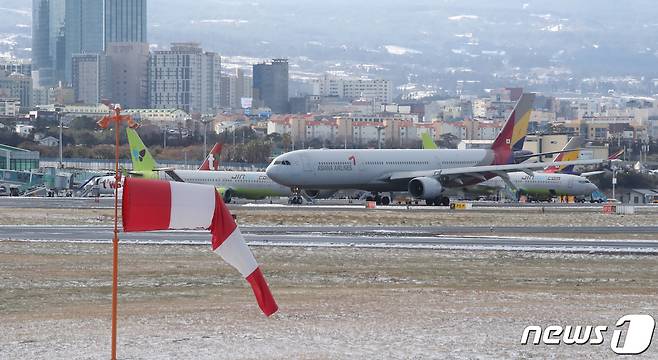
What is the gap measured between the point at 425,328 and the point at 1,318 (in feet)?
21.7

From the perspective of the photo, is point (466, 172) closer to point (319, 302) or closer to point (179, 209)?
point (319, 302)

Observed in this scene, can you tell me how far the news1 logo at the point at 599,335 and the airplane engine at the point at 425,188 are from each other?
160 feet

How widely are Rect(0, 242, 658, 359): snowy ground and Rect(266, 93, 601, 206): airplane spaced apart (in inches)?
1391

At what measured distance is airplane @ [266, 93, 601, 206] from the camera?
71438 millimetres

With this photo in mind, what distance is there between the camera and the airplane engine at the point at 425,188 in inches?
2810

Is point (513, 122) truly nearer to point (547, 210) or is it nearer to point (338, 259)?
point (547, 210)

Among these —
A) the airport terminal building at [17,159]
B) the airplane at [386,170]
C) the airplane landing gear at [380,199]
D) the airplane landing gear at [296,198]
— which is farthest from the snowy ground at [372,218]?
the airport terminal building at [17,159]

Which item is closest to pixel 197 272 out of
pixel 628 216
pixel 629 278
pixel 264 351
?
pixel 629 278

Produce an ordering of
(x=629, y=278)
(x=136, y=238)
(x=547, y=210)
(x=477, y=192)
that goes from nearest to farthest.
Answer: (x=629, y=278)
(x=136, y=238)
(x=547, y=210)
(x=477, y=192)

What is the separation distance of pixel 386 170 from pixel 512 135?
9.75 metres

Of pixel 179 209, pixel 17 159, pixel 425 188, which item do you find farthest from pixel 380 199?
pixel 179 209

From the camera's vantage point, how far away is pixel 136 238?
40.6 meters

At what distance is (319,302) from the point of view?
81.1 ft

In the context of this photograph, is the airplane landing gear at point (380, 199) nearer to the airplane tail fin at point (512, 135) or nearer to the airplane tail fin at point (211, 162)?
the airplane tail fin at point (512, 135)
